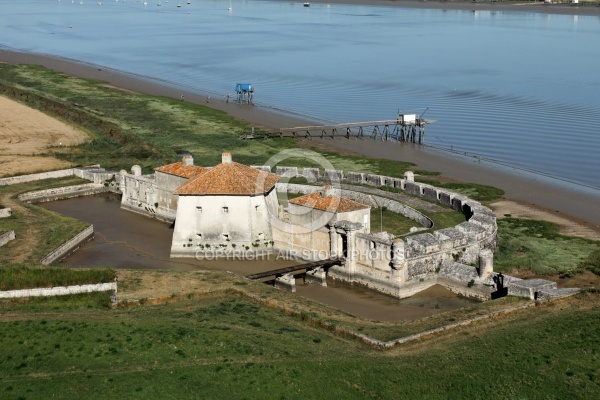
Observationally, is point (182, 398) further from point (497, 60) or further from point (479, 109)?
point (497, 60)

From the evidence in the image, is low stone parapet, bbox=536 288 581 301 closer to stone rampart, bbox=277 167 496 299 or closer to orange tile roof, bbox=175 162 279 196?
stone rampart, bbox=277 167 496 299

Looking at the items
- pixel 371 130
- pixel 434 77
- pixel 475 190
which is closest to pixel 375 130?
pixel 371 130

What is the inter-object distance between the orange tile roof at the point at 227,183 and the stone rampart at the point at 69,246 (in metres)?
7.66

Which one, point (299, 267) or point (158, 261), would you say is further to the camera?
point (158, 261)

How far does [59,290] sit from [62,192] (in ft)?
93.5

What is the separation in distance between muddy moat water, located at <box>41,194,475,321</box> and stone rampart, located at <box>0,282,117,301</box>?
768 centimetres

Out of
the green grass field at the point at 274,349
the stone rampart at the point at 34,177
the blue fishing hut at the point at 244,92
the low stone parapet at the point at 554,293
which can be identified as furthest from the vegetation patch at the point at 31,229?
the blue fishing hut at the point at 244,92

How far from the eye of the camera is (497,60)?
147m

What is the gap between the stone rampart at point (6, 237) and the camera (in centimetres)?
5589

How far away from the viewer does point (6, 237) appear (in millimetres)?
56438

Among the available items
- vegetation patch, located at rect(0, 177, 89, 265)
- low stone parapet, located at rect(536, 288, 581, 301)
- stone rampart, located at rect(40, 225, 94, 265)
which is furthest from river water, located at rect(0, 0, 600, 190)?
vegetation patch, located at rect(0, 177, 89, 265)

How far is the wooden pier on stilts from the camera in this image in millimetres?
94875

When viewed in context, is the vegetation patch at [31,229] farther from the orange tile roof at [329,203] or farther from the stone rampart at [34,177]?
the orange tile roof at [329,203]

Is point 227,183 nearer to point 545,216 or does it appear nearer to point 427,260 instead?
point 427,260
